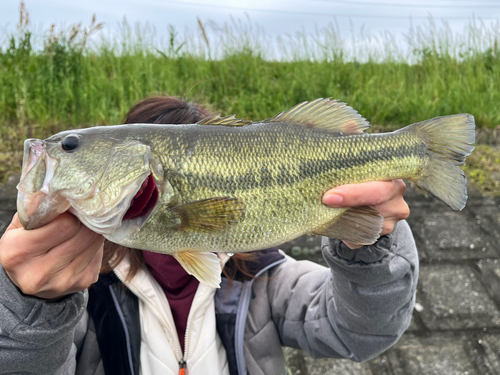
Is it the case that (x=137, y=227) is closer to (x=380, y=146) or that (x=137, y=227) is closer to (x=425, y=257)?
(x=380, y=146)

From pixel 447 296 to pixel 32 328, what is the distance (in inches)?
106

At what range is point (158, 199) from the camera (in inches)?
45.9

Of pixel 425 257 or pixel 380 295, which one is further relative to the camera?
pixel 425 257

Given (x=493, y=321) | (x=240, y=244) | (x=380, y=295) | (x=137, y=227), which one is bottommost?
(x=493, y=321)

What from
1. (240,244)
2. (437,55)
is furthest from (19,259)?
(437,55)

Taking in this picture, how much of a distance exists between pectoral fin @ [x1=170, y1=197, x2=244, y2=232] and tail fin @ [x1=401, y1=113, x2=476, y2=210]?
0.73m

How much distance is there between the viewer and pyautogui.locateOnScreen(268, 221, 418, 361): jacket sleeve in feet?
5.17

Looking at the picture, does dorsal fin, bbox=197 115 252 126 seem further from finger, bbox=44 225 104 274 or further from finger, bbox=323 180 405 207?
finger, bbox=44 225 104 274

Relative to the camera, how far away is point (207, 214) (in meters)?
1.17

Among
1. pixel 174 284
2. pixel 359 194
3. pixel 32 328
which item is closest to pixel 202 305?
pixel 174 284

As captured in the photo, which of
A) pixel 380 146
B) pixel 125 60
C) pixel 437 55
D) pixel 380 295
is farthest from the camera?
pixel 437 55

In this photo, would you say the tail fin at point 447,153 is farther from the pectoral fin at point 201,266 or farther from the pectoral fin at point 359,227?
the pectoral fin at point 201,266

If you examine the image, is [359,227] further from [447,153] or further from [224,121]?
[224,121]

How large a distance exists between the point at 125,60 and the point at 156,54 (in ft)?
1.44
